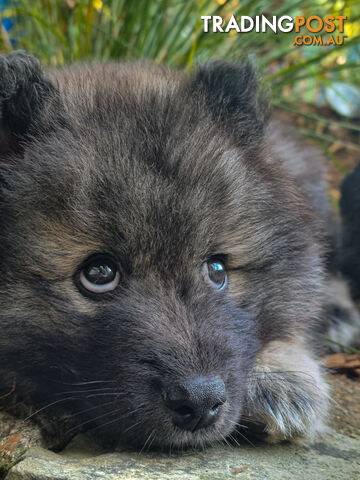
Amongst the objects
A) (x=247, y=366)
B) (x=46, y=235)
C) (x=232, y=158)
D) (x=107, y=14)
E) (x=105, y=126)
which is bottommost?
(x=247, y=366)

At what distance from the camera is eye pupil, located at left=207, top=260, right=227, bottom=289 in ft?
9.05

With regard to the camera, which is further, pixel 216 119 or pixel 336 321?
pixel 336 321

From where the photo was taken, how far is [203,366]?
88.5 inches

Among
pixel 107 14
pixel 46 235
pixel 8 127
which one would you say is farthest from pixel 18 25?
pixel 46 235

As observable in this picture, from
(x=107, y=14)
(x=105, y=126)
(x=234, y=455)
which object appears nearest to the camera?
(x=234, y=455)

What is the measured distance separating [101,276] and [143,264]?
0.56 ft

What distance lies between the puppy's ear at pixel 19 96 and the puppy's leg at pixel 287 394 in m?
1.45

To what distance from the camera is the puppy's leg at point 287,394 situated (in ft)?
9.16

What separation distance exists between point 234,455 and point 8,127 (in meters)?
1.61

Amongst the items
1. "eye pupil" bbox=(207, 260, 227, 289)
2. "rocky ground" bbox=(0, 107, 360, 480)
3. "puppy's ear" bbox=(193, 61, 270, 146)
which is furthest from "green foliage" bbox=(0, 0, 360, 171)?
"rocky ground" bbox=(0, 107, 360, 480)

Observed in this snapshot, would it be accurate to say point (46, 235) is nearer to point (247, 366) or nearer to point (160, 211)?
point (160, 211)

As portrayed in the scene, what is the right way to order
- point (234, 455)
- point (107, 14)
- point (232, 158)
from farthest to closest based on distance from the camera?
point (107, 14) < point (232, 158) < point (234, 455)

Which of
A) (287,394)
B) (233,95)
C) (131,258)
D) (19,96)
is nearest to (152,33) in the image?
(233,95)

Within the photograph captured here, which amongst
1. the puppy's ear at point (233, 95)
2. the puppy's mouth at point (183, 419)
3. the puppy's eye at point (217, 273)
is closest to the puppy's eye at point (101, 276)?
the puppy's eye at point (217, 273)
